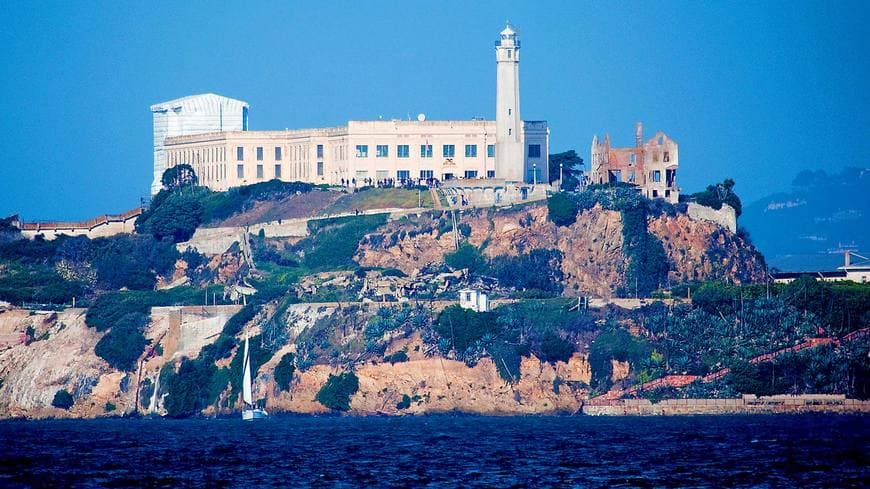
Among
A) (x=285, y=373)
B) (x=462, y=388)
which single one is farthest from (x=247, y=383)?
(x=462, y=388)

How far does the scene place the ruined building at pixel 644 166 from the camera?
142025 mm

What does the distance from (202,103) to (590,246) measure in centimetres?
5068

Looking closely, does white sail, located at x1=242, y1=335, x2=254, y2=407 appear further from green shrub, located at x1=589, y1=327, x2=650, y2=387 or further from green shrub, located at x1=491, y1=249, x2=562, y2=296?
green shrub, located at x1=589, y1=327, x2=650, y2=387

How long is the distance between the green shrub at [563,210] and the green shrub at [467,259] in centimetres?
565

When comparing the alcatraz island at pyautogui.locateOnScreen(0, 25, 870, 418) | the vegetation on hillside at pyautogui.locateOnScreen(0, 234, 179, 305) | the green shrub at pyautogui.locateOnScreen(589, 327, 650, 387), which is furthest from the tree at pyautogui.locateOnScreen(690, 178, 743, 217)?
the vegetation on hillside at pyautogui.locateOnScreen(0, 234, 179, 305)

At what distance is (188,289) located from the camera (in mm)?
143750

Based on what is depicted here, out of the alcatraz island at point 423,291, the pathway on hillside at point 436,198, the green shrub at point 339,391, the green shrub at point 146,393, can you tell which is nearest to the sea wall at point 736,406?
the alcatraz island at point 423,291

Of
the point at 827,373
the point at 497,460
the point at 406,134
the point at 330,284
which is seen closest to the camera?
the point at 497,460

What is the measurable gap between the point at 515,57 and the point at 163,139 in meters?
45.6

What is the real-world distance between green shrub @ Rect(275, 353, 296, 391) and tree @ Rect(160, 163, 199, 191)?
41539 millimetres

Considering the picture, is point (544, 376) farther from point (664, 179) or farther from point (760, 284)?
point (664, 179)

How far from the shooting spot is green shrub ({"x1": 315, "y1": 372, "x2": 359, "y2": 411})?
123188mm

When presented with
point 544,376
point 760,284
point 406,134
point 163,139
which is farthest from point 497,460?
point 163,139

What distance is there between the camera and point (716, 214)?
139 m
